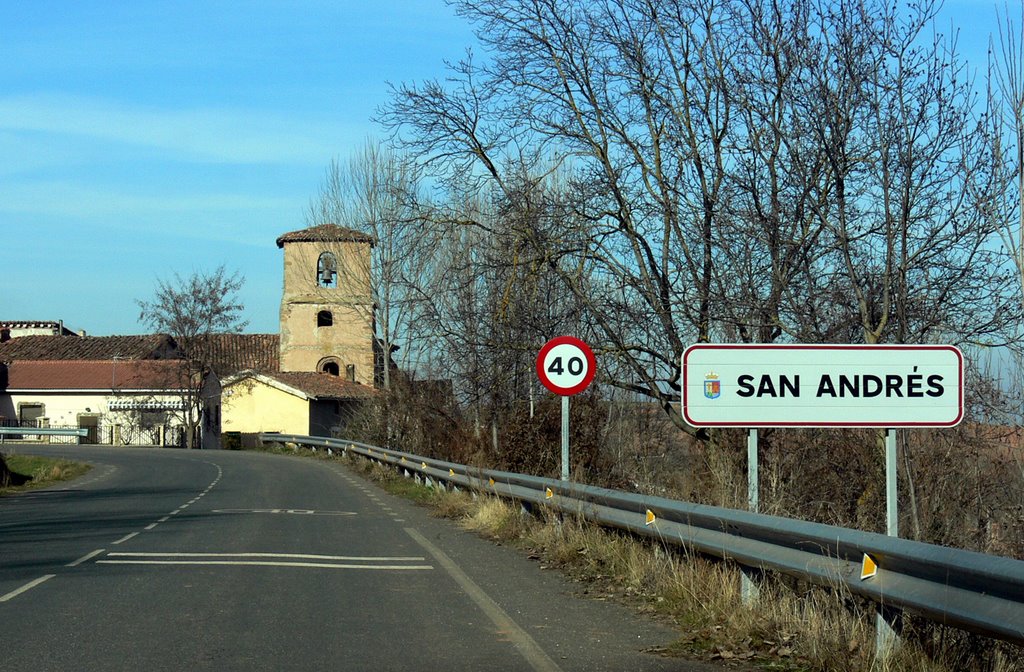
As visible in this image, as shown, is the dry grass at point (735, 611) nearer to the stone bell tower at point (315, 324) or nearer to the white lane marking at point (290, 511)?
the white lane marking at point (290, 511)

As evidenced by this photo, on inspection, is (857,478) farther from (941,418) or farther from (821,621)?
(821,621)

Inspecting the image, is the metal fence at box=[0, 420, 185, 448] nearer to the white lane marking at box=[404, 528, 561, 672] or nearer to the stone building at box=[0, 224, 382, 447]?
the stone building at box=[0, 224, 382, 447]

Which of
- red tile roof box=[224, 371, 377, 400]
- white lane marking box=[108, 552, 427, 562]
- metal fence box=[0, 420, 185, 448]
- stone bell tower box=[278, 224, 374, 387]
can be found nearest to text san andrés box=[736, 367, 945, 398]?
white lane marking box=[108, 552, 427, 562]

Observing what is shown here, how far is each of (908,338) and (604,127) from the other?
592cm

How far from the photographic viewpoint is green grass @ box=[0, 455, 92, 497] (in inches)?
1124

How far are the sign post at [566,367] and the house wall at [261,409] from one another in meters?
52.2

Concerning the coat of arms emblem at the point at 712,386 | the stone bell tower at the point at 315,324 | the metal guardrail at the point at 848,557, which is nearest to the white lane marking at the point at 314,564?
the metal guardrail at the point at 848,557

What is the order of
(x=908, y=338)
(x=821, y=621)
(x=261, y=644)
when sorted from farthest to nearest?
1. (x=908, y=338)
2. (x=261, y=644)
3. (x=821, y=621)

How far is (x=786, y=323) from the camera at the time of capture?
14484 millimetres

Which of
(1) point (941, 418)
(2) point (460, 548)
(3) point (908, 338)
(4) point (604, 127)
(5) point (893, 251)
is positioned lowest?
(2) point (460, 548)

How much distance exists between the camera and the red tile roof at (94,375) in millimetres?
73250

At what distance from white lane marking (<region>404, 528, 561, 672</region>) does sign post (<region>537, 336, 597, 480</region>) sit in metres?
2.39

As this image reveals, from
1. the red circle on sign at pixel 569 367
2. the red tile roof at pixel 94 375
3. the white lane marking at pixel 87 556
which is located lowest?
the white lane marking at pixel 87 556

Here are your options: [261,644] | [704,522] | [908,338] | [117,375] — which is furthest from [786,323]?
[117,375]
